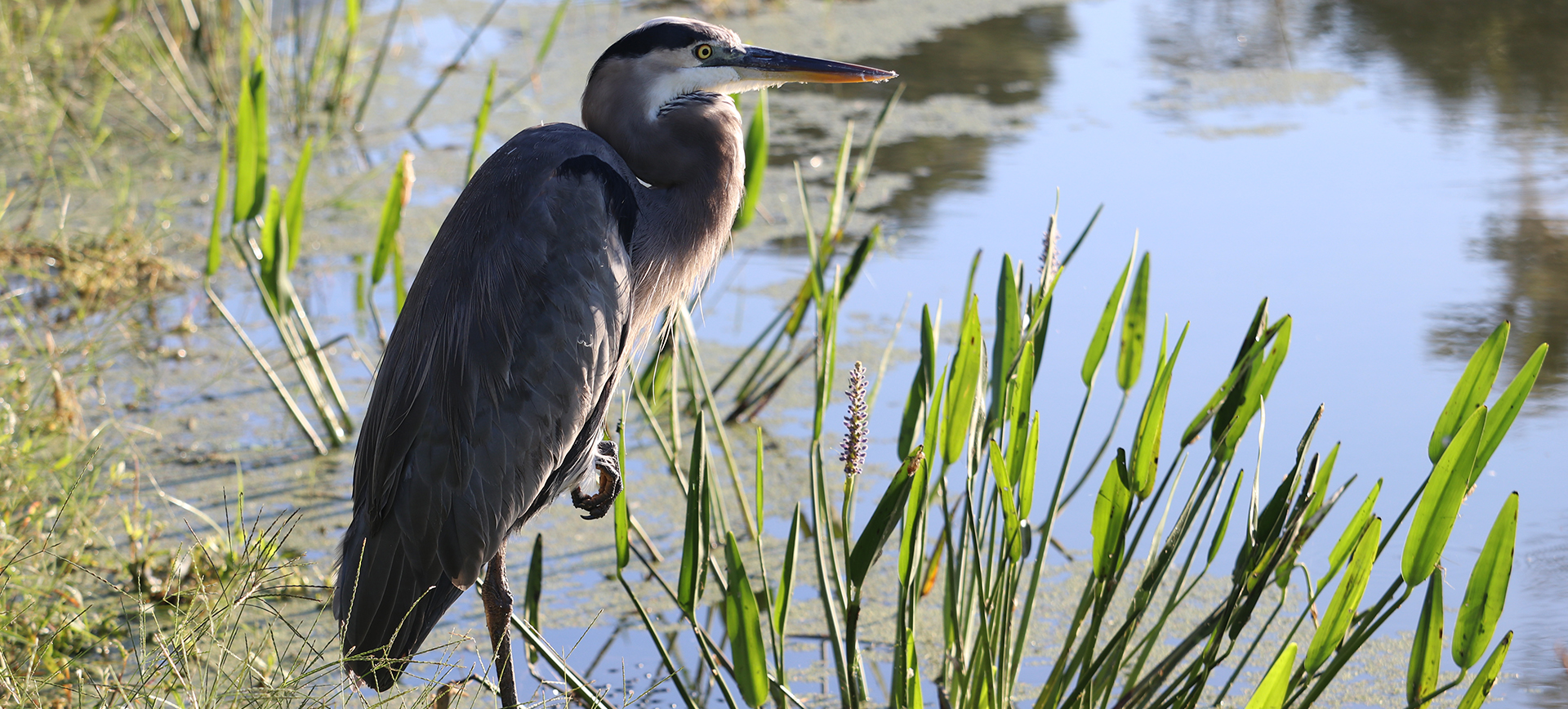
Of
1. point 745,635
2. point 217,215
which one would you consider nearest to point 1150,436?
point 745,635

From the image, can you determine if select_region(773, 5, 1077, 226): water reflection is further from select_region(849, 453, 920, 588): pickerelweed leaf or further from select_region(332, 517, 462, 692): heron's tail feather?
select_region(849, 453, 920, 588): pickerelweed leaf

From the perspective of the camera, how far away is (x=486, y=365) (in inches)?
75.3

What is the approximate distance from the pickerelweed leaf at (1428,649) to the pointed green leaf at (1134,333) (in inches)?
19.2

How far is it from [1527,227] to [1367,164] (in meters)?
0.61

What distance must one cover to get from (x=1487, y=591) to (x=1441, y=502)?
0.34ft

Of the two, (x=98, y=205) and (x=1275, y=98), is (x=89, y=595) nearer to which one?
(x=98, y=205)

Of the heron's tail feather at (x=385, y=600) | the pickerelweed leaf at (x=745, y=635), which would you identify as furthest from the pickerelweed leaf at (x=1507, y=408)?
the heron's tail feather at (x=385, y=600)

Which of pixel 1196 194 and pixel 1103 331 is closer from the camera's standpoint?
pixel 1103 331

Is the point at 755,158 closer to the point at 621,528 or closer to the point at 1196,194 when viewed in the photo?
the point at 621,528

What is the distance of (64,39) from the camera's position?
5355mm

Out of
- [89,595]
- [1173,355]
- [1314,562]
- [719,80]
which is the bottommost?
[1314,562]

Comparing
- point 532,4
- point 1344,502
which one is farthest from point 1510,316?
point 532,4

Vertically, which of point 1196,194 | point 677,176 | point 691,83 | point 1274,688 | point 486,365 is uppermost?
point 691,83

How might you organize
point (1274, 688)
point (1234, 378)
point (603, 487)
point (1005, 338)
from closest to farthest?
1. point (1274, 688)
2. point (1234, 378)
3. point (1005, 338)
4. point (603, 487)
